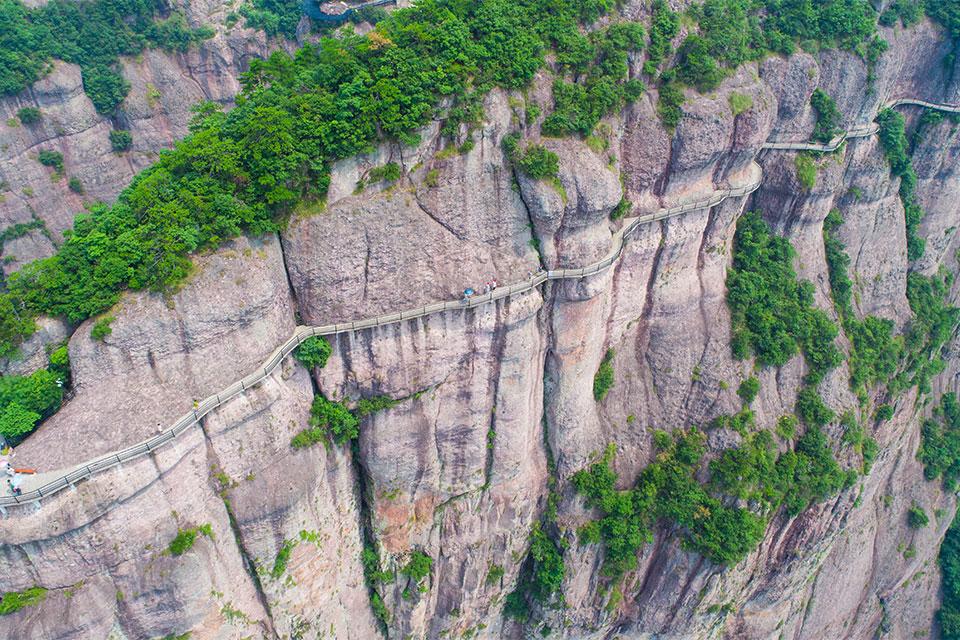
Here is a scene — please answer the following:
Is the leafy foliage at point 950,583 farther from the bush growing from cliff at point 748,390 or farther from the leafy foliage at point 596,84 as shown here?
the leafy foliage at point 596,84

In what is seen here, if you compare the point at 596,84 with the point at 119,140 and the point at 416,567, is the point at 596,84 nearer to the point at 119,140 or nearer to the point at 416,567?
the point at 416,567

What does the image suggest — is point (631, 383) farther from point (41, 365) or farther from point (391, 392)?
point (41, 365)

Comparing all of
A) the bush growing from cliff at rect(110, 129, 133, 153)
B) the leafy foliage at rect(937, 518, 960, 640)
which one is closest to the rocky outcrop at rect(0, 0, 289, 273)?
the bush growing from cliff at rect(110, 129, 133, 153)

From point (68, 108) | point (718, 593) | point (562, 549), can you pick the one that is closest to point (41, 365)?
point (562, 549)

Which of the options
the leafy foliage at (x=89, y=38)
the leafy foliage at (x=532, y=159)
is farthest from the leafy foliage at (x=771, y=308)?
the leafy foliage at (x=89, y=38)

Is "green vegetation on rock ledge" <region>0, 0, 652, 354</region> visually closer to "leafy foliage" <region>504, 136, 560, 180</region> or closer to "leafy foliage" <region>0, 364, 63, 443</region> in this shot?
"leafy foliage" <region>0, 364, 63, 443</region>
